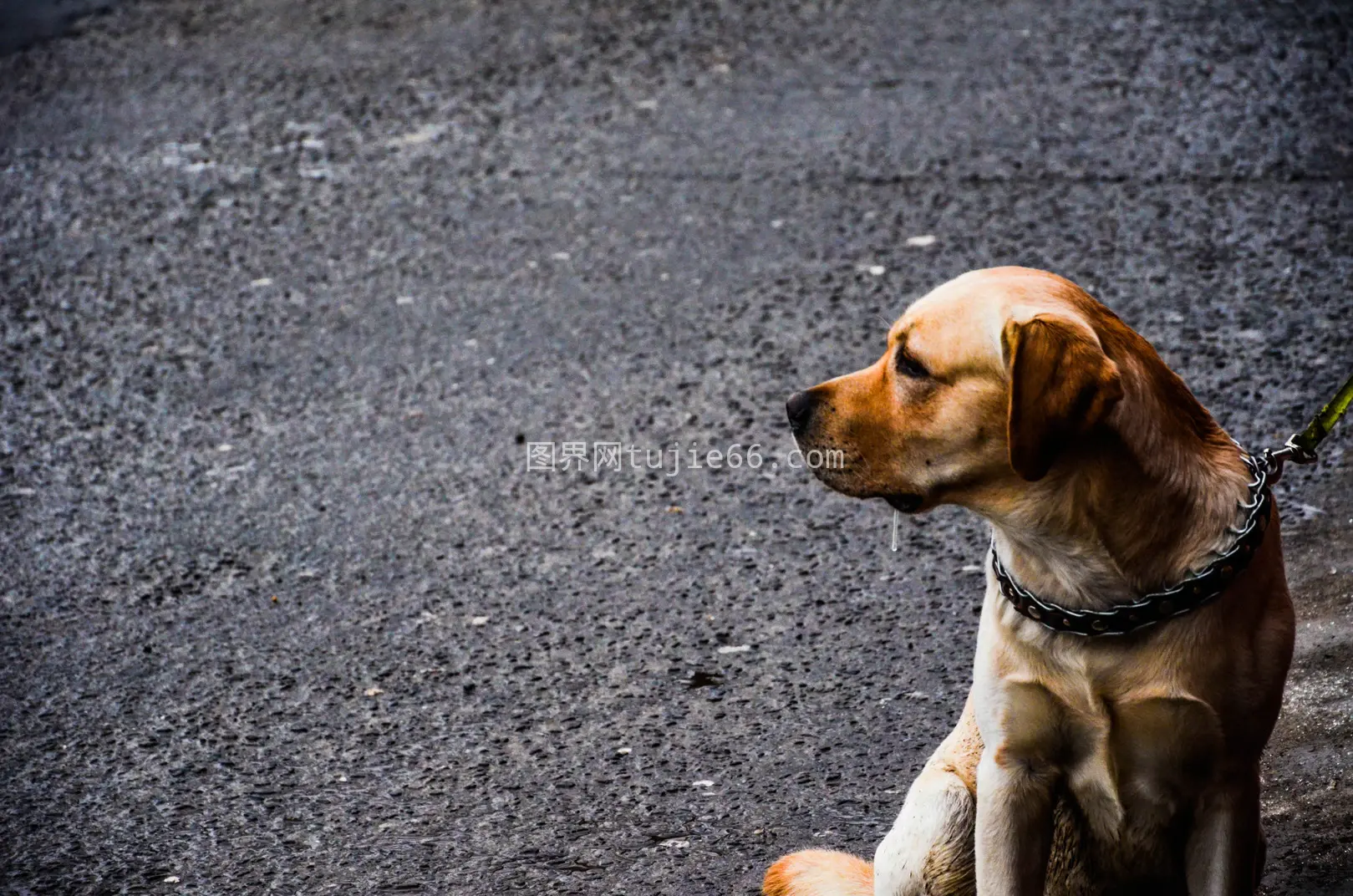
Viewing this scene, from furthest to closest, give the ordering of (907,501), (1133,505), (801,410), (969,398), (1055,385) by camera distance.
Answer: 1. (801,410)
2. (907,501)
3. (969,398)
4. (1133,505)
5. (1055,385)

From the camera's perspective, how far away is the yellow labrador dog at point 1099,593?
236 cm

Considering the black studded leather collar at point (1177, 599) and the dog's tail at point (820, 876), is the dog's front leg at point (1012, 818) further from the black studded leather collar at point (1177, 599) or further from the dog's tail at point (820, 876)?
the dog's tail at point (820, 876)

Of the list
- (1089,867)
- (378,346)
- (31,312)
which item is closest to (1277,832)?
A: (1089,867)

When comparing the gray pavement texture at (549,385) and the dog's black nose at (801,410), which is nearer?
the dog's black nose at (801,410)

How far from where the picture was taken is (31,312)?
6.26 metres

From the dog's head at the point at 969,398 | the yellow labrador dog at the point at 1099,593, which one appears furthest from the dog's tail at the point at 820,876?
the dog's head at the point at 969,398

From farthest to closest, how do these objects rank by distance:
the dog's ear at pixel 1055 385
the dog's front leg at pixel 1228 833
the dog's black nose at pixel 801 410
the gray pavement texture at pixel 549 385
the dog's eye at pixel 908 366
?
the gray pavement texture at pixel 549 385, the dog's black nose at pixel 801 410, the dog's eye at pixel 908 366, the dog's front leg at pixel 1228 833, the dog's ear at pixel 1055 385

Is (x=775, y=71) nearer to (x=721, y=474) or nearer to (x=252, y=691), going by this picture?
(x=721, y=474)

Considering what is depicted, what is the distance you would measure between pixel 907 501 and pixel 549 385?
2987 mm

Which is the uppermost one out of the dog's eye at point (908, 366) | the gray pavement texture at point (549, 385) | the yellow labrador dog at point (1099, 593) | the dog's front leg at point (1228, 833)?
the dog's eye at point (908, 366)

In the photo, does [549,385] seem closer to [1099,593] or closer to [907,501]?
[907,501]

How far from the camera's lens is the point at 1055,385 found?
2.29m

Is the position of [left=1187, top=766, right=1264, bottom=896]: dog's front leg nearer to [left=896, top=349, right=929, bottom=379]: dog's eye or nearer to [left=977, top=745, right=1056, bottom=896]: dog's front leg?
[left=977, top=745, right=1056, bottom=896]: dog's front leg

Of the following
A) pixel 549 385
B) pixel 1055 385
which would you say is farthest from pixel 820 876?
pixel 549 385
